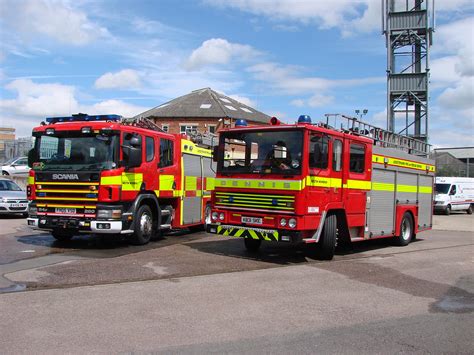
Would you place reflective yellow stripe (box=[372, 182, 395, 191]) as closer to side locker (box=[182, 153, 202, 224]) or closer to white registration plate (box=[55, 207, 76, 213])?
side locker (box=[182, 153, 202, 224])

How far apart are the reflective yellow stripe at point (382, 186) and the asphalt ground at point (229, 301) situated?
1.66 meters

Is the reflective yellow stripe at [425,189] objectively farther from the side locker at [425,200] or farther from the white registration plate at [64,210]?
the white registration plate at [64,210]

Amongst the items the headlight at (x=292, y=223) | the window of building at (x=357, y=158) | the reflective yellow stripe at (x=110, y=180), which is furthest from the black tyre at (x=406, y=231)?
the reflective yellow stripe at (x=110, y=180)

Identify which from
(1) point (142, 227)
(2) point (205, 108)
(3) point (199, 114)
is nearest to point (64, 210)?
(1) point (142, 227)

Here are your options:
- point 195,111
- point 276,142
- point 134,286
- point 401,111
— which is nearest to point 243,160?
point 276,142

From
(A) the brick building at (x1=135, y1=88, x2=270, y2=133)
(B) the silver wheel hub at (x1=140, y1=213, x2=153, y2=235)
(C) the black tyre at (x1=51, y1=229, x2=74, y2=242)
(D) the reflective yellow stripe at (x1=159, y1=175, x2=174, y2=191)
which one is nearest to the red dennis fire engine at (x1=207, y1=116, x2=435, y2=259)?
(B) the silver wheel hub at (x1=140, y1=213, x2=153, y2=235)

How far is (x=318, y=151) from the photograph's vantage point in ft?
30.9

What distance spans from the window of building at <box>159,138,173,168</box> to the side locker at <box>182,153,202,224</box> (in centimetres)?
71

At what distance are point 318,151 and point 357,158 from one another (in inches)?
69.2

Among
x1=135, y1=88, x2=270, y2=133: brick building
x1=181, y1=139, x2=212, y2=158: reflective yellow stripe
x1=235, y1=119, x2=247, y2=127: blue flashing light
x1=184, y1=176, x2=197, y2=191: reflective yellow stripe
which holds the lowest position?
x1=184, y1=176, x2=197, y2=191: reflective yellow stripe

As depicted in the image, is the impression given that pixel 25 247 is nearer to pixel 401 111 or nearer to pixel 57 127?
pixel 57 127

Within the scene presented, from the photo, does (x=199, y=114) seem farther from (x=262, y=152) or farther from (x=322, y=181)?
(x=322, y=181)

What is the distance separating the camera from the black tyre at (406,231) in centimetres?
1285

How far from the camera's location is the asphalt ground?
488 centimetres
